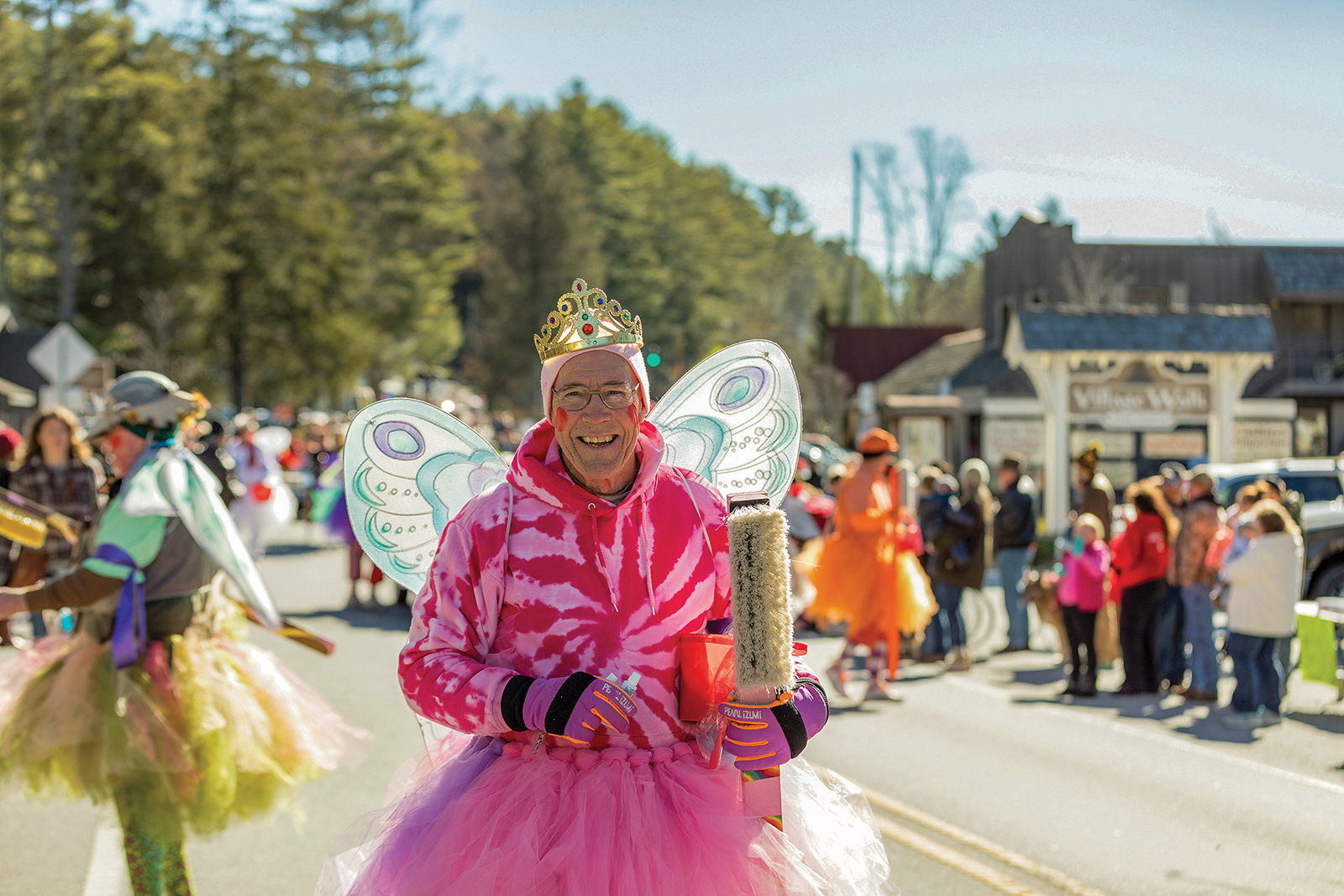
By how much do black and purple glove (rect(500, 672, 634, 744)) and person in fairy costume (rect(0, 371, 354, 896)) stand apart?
2495 mm

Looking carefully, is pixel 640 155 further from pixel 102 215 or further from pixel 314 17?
pixel 102 215

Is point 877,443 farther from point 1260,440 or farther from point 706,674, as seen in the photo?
point 1260,440

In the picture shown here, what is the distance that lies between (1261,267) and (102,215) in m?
40.6

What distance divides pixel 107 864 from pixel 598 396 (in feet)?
14.9

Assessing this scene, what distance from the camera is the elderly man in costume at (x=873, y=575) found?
Result: 10.2m

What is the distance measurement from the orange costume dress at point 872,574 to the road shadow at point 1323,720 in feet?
9.49

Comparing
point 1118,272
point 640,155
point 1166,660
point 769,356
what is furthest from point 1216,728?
point 640,155

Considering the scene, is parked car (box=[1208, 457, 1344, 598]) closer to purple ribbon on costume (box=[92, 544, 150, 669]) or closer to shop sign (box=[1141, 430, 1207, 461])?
shop sign (box=[1141, 430, 1207, 461])

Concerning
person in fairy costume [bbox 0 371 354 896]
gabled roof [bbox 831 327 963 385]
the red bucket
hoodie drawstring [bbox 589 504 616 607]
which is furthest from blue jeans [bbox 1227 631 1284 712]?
gabled roof [bbox 831 327 963 385]

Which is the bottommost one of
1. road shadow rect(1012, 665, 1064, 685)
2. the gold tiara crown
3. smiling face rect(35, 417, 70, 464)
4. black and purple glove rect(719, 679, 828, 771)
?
road shadow rect(1012, 665, 1064, 685)

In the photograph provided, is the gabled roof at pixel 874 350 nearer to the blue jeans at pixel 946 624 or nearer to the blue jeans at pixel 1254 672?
the blue jeans at pixel 946 624

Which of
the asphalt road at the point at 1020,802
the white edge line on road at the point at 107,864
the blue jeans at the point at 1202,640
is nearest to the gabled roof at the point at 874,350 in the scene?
the asphalt road at the point at 1020,802

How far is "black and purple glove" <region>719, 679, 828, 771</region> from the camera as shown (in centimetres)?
263

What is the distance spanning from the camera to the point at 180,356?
49.7m
